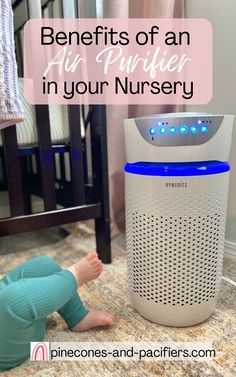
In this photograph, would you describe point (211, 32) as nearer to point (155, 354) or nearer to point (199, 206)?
point (199, 206)

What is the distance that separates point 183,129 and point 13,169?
0.43m

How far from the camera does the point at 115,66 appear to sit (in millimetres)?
937

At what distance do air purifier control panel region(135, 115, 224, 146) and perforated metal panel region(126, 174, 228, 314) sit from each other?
0.07 m

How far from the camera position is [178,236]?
581 mm

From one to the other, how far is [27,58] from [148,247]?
0.55 m

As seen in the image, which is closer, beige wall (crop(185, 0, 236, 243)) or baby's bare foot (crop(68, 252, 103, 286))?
baby's bare foot (crop(68, 252, 103, 286))

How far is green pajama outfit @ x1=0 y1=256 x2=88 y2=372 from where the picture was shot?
1.62ft

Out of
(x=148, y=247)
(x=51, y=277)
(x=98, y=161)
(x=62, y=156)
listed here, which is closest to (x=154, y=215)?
(x=148, y=247)

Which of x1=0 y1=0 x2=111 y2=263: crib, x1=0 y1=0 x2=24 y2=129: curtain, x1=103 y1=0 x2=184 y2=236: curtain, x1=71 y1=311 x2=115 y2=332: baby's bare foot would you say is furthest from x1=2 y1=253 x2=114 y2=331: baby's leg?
x1=103 y1=0 x2=184 y2=236: curtain

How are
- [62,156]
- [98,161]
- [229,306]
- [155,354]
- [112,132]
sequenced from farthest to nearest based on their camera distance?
[62,156], [112,132], [98,161], [229,306], [155,354]

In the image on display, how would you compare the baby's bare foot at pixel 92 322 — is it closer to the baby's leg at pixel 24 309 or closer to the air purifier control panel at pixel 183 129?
the baby's leg at pixel 24 309

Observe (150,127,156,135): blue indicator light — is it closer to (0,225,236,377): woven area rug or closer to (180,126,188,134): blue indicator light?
(180,126,188,134): blue indicator light

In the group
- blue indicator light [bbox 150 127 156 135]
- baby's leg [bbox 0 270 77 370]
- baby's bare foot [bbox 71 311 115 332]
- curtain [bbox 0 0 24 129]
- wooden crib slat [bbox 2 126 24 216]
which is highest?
curtain [bbox 0 0 24 129]

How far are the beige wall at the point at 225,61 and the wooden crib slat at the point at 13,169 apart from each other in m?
0.59
